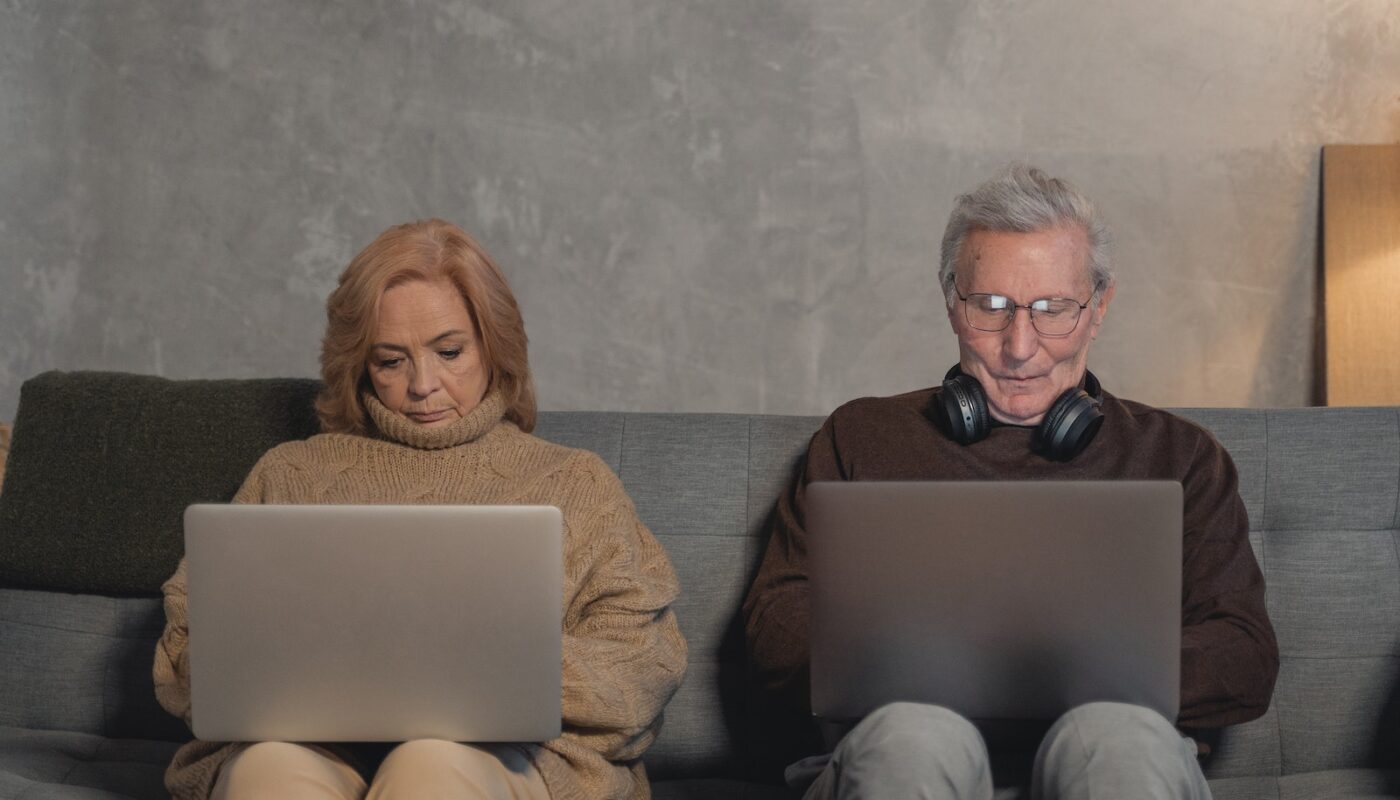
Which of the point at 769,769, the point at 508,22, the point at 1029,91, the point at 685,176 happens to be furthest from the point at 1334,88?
the point at 769,769

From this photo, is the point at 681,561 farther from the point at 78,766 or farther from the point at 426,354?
the point at 78,766

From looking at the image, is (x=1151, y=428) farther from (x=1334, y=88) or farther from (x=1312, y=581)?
(x=1334, y=88)

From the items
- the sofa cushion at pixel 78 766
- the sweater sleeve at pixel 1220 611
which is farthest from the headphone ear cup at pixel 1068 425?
the sofa cushion at pixel 78 766

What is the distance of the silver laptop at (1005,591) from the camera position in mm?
1327

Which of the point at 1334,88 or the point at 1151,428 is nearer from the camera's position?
the point at 1151,428

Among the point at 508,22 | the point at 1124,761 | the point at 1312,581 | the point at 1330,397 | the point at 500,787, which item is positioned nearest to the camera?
the point at 1124,761

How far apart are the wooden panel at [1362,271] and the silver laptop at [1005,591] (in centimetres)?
197

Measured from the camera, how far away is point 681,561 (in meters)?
2.14

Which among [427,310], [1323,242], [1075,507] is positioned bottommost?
[1075,507]

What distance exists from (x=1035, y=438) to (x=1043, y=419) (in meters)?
0.03

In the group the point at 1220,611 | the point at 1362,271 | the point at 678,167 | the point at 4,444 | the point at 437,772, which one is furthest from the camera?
the point at 678,167

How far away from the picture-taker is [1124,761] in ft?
4.25

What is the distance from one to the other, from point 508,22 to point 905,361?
3.98 ft

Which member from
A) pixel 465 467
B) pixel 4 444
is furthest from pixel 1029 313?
pixel 4 444
